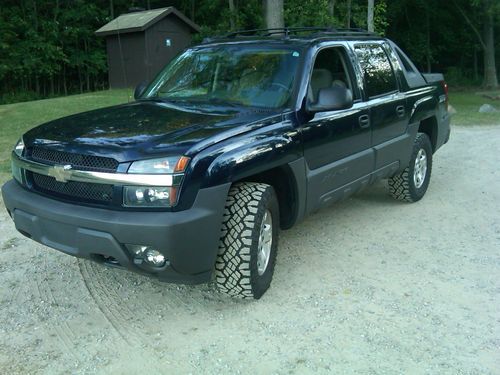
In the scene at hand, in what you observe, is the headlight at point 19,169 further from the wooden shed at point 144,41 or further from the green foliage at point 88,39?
the green foliage at point 88,39

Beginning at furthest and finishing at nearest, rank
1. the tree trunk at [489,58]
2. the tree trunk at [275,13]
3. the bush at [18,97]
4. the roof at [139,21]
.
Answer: the bush at [18,97] → the tree trunk at [489,58] → the roof at [139,21] → the tree trunk at [275,13]

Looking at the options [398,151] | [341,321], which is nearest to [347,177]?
[398,151]

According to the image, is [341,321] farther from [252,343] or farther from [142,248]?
[142,248]

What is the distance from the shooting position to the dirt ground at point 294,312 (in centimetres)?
310

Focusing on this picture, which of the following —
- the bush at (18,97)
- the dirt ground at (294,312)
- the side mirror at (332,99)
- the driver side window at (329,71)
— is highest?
the driver side window at (329,71)

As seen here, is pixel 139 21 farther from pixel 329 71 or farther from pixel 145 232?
pixel 145 232

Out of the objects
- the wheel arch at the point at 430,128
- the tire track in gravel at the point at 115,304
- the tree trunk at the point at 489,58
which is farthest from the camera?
the tree trunk at the point at 489,58

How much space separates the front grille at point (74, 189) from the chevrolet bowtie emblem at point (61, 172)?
0.17 ft

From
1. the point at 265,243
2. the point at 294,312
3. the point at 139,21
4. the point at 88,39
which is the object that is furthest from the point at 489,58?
the point at 294,312

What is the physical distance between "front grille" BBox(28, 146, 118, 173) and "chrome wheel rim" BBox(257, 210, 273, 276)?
112 cm

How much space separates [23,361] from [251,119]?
2066 mm

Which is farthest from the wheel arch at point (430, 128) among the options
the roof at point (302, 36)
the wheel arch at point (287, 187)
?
the wheel arch at point (287, 187)

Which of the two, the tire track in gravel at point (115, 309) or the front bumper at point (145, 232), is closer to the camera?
the front bumper at point (145, 232)

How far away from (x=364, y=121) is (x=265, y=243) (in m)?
1.68
